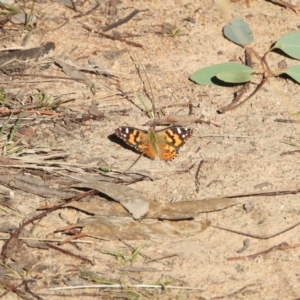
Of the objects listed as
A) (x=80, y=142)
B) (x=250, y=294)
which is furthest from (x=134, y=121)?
(x=250, y=294)

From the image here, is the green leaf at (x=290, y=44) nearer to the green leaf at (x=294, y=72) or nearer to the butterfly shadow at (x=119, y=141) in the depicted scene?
the green leaf at (x=294, y=72)

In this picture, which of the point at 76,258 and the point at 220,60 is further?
the point at 220,60

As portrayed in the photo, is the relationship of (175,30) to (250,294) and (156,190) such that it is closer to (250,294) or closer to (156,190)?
(156,190)

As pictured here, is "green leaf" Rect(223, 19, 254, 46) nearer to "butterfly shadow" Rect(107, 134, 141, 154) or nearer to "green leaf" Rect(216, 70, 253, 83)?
"green leaf" Rect(216, 70, 253, 83)

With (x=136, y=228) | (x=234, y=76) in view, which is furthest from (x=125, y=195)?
(x=234, y=76)

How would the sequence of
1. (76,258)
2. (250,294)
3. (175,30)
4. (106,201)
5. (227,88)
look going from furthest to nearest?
(175,30) < (227,88) < (106,201) < (76,258) < (250,294)

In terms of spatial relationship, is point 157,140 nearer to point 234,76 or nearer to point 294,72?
point 234,76

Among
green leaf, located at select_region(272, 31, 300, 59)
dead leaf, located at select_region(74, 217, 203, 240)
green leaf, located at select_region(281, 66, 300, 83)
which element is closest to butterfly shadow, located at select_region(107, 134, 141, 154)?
dead leaf, located at select_region(74, 217, 203, 240)
